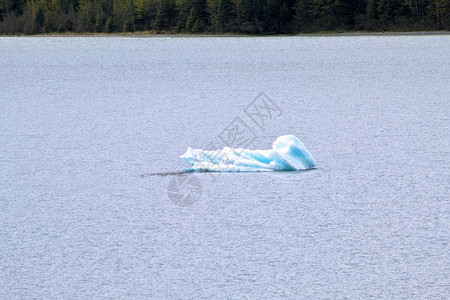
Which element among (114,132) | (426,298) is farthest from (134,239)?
(114,132)

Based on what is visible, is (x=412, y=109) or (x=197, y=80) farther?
(x=197, y=80)

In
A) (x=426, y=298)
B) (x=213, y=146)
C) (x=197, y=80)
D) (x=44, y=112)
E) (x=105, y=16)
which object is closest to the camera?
(x=426, y=298)

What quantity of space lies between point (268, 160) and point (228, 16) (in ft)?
164

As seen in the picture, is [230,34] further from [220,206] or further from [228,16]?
[220,206]

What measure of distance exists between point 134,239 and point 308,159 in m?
2.12

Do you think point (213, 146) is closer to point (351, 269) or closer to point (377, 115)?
point (377, 115)

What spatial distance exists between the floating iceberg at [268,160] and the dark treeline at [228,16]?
4362 cm

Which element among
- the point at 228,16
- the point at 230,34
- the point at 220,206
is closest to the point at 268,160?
the point at 220,206

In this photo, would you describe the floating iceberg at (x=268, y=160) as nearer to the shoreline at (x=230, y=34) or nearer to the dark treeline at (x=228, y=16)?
the shoreline at (x=230, y=34)

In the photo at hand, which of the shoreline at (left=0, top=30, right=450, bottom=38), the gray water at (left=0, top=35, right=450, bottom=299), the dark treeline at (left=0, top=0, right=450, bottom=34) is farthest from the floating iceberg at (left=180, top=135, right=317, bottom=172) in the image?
the dark treeline at (left=0, top=0, right=450, bottom=34)

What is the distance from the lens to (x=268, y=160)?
593 centimetres

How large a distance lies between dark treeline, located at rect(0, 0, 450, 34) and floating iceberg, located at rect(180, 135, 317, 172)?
43618 millimetres

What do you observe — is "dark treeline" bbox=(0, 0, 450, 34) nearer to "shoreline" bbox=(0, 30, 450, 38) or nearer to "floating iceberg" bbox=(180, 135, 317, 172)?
→ "shoreline" bbox=(0, 30, 450, 38)

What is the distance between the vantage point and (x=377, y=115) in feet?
28.2
